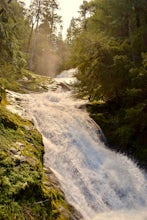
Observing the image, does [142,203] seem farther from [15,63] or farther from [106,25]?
[106,25]

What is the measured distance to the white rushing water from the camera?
8727 mm

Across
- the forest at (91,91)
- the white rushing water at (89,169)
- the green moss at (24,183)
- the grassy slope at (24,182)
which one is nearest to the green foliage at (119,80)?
the forest at (91,91)

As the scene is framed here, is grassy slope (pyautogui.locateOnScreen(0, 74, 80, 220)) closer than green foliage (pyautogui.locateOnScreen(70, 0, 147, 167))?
Yes

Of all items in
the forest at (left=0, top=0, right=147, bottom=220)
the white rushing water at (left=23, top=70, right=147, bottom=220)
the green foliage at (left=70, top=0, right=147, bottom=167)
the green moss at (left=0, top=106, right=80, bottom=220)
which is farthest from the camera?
the green foliage at (left=70, top=0, right=147, bottom=167)

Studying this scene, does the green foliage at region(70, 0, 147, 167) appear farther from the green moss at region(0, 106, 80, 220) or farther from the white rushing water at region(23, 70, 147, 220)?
the green moss at region(0, 106, 80, 220)

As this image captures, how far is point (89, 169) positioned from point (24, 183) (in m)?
4.70

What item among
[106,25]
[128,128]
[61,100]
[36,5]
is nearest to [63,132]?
[128,128]

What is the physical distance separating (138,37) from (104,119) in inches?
194

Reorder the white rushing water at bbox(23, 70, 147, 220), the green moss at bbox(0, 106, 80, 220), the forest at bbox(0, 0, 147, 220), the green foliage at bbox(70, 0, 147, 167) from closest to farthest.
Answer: the green moss at bbox(0, 106, 80, 220) → the forest at bbox(0, 0, 147, 220) → the white rushing water at bbox(23, 70, 147, 220) → the green foliage at bbox(70, 0, 147, 167)

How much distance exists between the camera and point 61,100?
18953 millimetres

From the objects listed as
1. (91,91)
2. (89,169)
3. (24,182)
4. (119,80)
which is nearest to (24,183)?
(24,182)

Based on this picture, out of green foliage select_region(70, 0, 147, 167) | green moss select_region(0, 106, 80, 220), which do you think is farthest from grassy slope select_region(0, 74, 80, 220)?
green foliage select_region(70, 0, 147, 167)

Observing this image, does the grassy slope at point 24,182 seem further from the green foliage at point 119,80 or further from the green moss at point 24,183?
the green foliage at point 119,80

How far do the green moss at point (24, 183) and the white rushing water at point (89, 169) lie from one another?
3.23 feet
